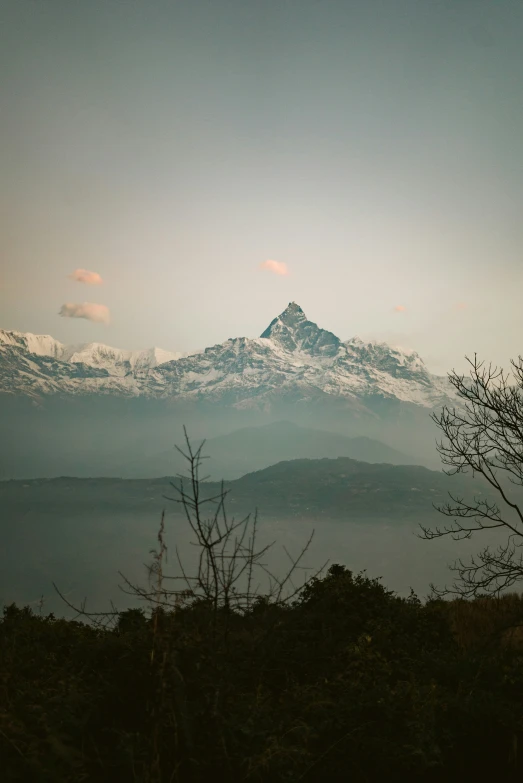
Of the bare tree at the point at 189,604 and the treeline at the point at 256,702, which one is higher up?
the bare tree at the point at 189,604

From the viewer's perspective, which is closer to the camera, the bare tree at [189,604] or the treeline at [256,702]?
the bare tree at [189,604]

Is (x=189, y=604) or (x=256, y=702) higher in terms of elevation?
(x=189, y=604)

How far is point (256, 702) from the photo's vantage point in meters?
4.95

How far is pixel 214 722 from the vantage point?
4609mm

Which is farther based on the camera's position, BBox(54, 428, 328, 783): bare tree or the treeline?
the treeline

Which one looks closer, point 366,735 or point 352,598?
point 366,735

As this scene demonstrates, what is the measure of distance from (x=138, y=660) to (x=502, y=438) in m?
9.58

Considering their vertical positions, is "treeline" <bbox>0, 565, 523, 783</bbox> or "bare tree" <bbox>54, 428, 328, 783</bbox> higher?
"bare tree" <bbox>54, 428, 328, 783</bbox>

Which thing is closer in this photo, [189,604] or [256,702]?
[256,702]

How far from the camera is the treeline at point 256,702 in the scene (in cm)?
442

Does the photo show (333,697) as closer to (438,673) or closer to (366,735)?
(366,735)

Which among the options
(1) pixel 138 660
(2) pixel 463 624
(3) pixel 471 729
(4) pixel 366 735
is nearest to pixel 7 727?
(1) pixel 138 660

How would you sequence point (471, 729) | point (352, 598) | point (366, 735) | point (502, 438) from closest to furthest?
point (366, 735) → point (471, 729) → point (352, 598) → point (502, 438)

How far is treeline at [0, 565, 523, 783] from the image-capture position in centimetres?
442
